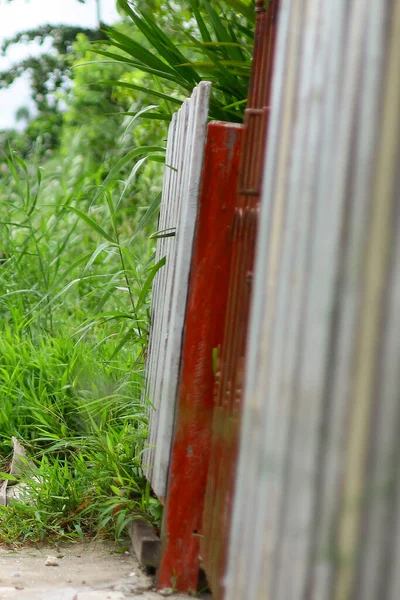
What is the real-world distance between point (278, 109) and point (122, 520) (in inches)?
77.7

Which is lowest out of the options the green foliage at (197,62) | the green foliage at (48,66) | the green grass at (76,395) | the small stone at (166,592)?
the small stone at (166,592)

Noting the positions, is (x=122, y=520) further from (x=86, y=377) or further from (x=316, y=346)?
(x=316, y=346)

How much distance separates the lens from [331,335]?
3.59 ft

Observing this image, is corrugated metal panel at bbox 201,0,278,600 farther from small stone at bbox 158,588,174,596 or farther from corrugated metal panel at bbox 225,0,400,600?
corrugated metal panel at bbox 225,0,400,600

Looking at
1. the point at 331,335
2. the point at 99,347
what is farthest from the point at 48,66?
the point at 331,335

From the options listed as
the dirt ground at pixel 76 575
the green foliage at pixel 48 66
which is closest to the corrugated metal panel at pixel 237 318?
the dirt ground at pixel 76 575

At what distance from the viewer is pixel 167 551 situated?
268 cm

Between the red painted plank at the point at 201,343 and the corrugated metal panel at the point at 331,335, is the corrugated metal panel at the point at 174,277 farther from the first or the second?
the corrugated metal panel at the point at 331,335

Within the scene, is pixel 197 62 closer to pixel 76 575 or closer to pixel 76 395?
pixel 76 395

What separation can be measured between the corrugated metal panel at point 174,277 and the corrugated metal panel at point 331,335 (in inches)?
→ 50.1

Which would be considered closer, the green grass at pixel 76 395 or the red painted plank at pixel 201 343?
the red painted plank at pixel 201 343

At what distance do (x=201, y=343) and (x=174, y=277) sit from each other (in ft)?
0.84

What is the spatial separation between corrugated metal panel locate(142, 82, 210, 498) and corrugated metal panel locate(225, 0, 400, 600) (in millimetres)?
1273

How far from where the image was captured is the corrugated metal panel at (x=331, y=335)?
100 cm
